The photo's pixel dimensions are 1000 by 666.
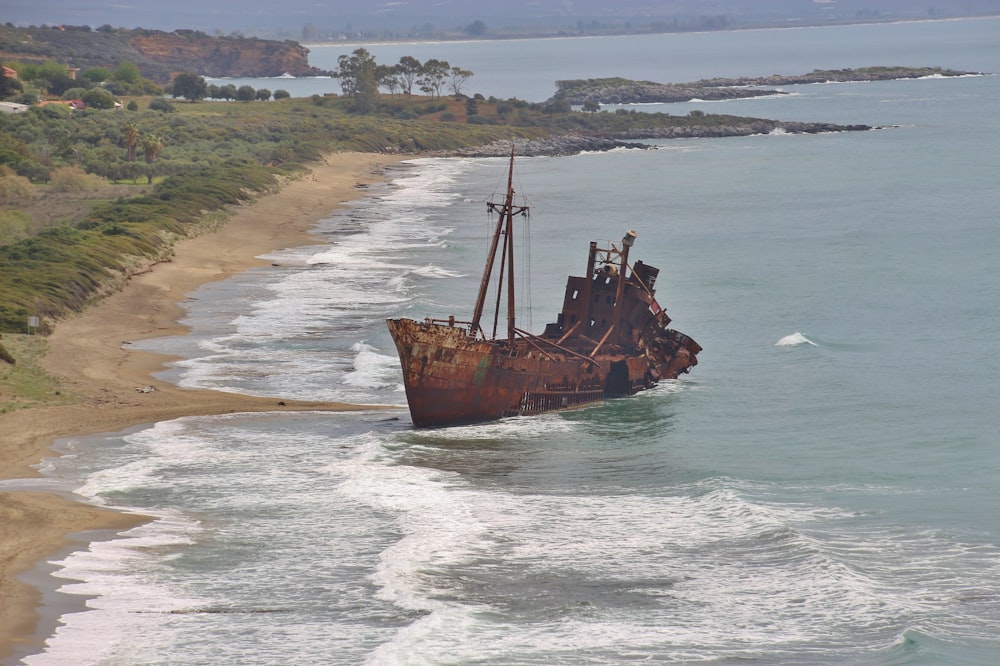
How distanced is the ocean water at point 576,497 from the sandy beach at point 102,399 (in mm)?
882

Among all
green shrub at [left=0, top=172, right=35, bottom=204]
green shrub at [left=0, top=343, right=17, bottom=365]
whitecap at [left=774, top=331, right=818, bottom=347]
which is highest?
green shrub at [left=0, top=172, right=35, bottom=204]

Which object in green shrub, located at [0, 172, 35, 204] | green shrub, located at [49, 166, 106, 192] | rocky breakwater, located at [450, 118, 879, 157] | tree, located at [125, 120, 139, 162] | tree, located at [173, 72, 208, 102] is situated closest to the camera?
green shrub, located at [0, 172, 35, 204]

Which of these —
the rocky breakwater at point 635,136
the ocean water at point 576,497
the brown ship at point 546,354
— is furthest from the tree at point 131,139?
the brown ship at point 546,354

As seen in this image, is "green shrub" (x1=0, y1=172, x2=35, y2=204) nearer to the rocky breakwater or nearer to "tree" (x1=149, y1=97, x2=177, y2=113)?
"tree" (x1=149, y1=97, x2=177, y2=113)

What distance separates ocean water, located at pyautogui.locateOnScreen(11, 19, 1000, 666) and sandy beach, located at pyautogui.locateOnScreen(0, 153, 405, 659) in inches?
34.7

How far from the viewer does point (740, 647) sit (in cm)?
2227

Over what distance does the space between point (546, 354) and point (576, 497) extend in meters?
8.85

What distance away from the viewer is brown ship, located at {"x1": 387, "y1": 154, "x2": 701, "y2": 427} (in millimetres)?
36562

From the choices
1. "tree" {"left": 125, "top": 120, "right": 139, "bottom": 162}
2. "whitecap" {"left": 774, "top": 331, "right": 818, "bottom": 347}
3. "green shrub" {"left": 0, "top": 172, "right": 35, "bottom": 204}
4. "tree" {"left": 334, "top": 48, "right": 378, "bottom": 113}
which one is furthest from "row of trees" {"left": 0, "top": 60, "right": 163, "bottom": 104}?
"whitecap" {"left": 774, "top": 331, "right": 818, "bottom": 347}

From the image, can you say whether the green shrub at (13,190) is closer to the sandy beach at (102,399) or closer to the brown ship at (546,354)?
the sandy beach at (102,399)

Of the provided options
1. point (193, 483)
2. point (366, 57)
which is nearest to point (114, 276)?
point (193, 483)

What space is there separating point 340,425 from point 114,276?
23.8m

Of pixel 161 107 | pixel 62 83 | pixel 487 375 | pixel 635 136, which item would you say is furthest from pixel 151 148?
pixel 487 375

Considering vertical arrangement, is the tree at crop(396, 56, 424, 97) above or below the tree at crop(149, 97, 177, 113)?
above
